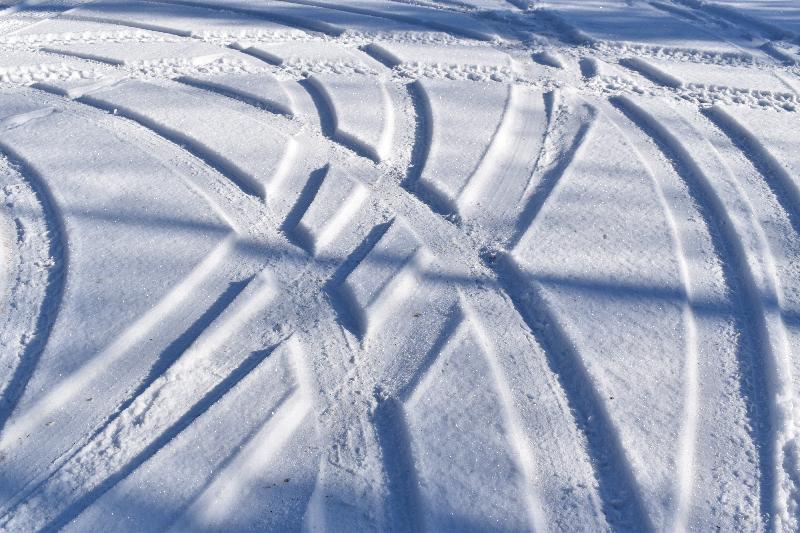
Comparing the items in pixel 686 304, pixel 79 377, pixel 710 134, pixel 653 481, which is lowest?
pixel 79 377

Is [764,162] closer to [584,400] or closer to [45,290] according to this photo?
[584,400]

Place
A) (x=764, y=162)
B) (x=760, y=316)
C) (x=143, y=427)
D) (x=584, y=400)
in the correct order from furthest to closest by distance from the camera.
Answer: (x=764, y=162)
(x=760, y=316)
(x=584, y=400)
(x=143, y=427)

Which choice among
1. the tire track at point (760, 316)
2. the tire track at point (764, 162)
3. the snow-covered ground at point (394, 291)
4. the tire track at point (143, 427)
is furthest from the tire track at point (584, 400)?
the tire track at point (764, 162)

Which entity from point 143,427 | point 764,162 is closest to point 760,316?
point 764,162

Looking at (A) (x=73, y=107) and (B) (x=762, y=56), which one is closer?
(A) (x=73, y=107)

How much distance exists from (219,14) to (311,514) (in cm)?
345

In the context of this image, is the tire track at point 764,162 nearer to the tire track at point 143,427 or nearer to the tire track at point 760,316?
the tire track at point 760,316

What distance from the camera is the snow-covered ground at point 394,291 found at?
5.40 feet

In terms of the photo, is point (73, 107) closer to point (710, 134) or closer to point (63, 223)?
point (63, 223)

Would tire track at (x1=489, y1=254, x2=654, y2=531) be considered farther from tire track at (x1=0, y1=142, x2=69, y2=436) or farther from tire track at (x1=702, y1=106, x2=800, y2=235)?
tire track at (x1=0, y1=142, x2=69, y2=436)

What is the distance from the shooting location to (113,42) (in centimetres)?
385

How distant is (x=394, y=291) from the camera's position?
2152 mm

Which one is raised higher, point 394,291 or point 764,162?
point 764,162

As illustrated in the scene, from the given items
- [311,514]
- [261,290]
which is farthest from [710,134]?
[311,514]
